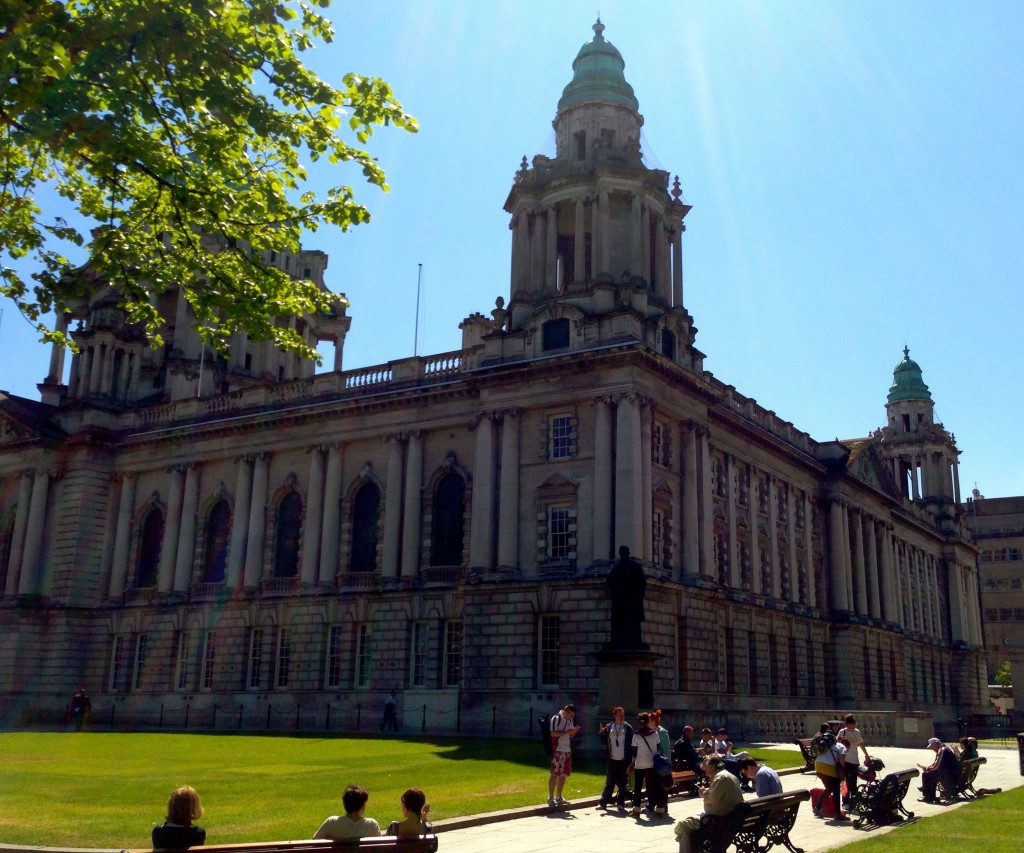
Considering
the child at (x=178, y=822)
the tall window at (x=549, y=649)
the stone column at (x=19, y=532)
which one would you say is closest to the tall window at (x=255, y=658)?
the stone column at (x=19, y=532)

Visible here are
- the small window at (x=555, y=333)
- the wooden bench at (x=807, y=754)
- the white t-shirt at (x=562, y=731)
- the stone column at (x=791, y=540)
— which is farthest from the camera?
the stone column at (x=791, y=540)

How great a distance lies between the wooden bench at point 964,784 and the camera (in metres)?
22.9

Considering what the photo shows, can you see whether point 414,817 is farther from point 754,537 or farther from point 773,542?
point 773,542

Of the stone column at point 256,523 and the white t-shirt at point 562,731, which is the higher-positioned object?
the stone column at point 256,523

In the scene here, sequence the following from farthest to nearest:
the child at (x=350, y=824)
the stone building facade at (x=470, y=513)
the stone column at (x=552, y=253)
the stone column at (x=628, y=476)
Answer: the stone column at (x=552, y=253) → the stone building facade at (x=470, y=513) → the stone column at (x=628, y=476) → the child at (x=350, y=824)

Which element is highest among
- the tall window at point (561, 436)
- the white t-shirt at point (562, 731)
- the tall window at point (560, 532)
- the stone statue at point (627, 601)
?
the tall window at point (561, 436)

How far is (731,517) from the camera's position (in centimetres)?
5056

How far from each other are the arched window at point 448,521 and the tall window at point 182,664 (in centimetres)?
1423

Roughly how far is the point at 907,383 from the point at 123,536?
219 ft

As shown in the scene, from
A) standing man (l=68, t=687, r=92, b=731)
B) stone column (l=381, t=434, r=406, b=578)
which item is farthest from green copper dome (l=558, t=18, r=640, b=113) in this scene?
standing man (l=68, t=687, r=92, b=731)

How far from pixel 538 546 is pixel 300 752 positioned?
14.0 metres

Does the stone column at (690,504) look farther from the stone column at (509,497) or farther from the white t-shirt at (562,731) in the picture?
the white t-shirt at (562,731)

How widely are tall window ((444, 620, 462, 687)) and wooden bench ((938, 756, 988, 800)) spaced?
75.2 feet

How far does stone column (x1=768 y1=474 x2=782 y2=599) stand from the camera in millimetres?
55438
